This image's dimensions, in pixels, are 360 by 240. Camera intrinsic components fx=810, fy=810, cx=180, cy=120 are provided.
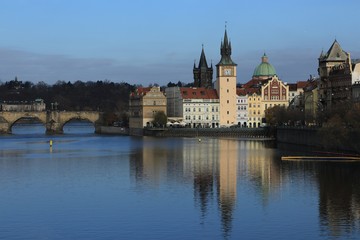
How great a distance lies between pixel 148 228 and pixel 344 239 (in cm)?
818

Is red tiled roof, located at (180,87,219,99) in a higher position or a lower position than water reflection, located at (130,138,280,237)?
higher

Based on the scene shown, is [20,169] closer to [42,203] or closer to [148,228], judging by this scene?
[42,203]

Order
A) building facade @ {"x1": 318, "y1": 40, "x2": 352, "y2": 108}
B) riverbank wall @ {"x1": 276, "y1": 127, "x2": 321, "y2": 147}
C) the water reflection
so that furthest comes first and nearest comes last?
building facade @ {"x1": 318, "y1": 40, "x2": 352, "y2": 108} < riverbank wall @ {"x1": 276, "y1": 127, "x2": 321, "y2": 147} < the water reflection

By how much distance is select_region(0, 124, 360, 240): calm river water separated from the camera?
110 feet

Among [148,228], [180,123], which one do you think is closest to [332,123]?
[148,228]

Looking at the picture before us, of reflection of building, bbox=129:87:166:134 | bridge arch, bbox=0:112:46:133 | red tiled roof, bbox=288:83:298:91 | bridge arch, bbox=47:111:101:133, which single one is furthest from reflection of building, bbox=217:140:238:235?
bridge arch, bbox=47:111:101:133

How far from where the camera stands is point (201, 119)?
468 ft

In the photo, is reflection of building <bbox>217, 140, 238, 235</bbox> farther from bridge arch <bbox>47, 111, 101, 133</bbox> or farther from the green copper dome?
the green copper dome

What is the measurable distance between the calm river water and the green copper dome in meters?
98.0

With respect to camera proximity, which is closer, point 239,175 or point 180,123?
point 239,175

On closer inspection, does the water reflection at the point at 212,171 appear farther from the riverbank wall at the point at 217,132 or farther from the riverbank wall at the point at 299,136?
the riverbank wall at the point at 217,132

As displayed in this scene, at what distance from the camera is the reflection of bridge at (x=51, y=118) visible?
152500 millimetres

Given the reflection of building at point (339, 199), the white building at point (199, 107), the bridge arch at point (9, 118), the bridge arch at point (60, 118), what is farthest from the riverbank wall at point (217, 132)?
the reflection of building at point (339, 199)

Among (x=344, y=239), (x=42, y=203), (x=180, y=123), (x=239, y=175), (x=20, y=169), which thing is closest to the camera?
Answer: (x=344, y=239)
